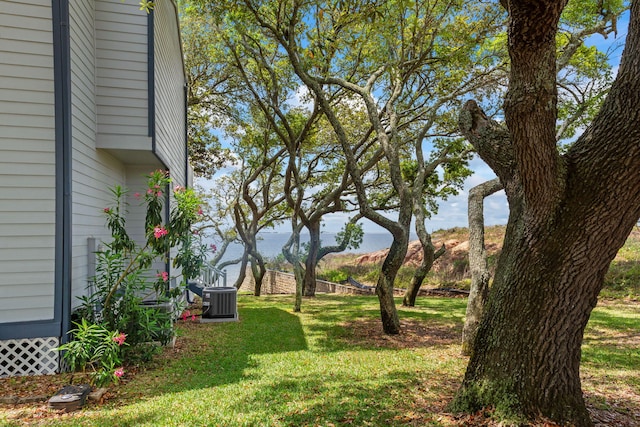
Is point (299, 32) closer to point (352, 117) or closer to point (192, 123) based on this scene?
point (352, 117)

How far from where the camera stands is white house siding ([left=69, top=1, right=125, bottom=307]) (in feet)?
16.4

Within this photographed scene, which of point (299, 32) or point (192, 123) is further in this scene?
point (192, 123)

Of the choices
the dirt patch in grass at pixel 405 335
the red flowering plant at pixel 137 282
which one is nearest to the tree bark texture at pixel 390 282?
the dirt patch in grass at pixel 405 335

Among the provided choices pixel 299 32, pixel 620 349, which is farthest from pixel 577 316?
pixel 299 32

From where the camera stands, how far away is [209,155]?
57.2ft

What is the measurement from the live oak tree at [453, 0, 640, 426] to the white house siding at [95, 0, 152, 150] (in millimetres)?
5402

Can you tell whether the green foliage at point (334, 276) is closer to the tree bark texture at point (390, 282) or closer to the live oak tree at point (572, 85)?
the live oak tree at point (572, 85)

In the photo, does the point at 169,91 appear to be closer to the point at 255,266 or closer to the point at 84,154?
the point at 84,154

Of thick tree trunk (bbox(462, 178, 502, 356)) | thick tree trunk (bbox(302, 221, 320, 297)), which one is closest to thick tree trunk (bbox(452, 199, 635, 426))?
thick tree trunk (bbox(462, 178, 502, 356))

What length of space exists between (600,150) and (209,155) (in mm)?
16268

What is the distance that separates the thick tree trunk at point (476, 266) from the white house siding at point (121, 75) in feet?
17.0

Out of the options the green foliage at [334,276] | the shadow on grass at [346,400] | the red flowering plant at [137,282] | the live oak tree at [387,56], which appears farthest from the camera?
the green foliage at [334,276]

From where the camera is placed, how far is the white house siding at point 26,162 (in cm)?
452

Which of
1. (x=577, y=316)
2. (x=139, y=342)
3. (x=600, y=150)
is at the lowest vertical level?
(x=139, y=342)
